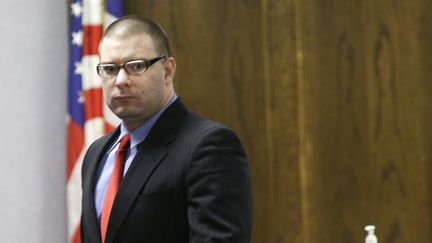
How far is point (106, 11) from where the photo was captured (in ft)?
9.16

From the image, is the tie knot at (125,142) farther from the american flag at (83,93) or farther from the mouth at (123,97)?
the american flag at (83,93)

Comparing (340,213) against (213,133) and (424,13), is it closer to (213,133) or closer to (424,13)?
(424,13)

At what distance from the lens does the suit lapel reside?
4.91 ft

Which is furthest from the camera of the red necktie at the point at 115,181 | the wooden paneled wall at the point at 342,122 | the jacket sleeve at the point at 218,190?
the wooden paneled wall at the point at 342,122

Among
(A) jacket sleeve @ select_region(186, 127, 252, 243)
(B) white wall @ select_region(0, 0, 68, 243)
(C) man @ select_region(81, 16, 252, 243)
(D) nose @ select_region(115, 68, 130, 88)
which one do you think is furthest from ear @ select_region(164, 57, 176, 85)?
(B) white wall @ select_region(0, 0, 68, 243)

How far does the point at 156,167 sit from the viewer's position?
152 centimetres

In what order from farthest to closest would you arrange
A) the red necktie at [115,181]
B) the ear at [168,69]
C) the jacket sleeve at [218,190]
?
the ear at [168,69]
the red necktie at [115,181]
the jacket sleeve at [218,190]

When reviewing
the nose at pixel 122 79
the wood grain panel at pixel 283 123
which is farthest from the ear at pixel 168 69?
the wood grain panel at pixel 283 123

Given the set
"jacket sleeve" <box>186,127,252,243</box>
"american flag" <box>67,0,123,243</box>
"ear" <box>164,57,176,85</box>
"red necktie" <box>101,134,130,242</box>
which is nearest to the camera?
"jacket sleeve" <box>186,127,252,243</box>

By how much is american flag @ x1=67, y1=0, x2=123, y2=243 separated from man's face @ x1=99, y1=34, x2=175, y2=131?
46.1 inches

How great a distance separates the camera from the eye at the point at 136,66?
1590 millimetres

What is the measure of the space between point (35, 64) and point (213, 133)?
1.62 metres

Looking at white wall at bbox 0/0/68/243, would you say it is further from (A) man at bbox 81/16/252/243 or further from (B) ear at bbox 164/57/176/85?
(B) ear at bbox 164/57/176/85

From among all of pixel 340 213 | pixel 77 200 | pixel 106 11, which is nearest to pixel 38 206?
pixel 77 200
